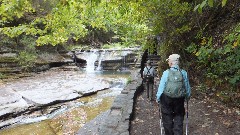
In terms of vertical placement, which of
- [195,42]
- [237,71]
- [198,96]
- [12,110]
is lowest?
[12,110]

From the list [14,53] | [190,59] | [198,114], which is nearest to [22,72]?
[14,53]

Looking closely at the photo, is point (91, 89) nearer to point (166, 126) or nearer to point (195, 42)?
point (195, 42)

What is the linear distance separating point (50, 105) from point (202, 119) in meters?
6.38

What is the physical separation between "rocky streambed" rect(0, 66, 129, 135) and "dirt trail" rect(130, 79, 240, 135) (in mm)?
2288

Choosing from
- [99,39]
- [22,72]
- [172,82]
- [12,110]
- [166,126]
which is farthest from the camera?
[99,39]

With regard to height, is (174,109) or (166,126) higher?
(174,109)

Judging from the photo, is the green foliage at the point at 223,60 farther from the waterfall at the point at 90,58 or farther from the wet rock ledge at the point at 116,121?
the waterfall at the point at 90,58

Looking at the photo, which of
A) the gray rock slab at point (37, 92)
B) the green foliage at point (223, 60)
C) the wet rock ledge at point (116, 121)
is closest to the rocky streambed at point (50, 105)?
the gray rock slab at point (37, 92)

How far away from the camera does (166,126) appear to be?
4.42m

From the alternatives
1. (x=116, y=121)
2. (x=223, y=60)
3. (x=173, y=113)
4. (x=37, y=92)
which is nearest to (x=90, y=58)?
(x=37, y=92)

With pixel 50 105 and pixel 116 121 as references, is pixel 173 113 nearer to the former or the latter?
pixel 116 121

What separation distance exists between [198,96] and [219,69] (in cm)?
136

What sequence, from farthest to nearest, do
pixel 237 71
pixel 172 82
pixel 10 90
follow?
pixel 10 90 → pixel 237 71 → pixel 172 82

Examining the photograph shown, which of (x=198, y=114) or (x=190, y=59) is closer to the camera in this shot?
(x=198, y=114)
